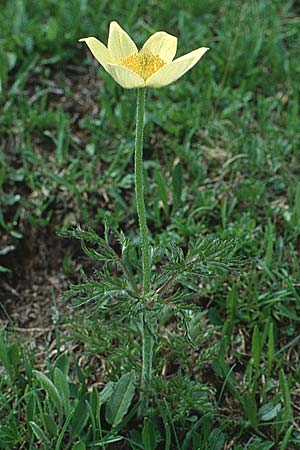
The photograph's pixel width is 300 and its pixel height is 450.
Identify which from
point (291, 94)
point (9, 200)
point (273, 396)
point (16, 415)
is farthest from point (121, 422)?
point (291, 94)

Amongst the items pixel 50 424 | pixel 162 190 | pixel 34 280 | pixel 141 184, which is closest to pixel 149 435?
pixel 50 424

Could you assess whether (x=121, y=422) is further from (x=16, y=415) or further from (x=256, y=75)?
(x=256, y=75)

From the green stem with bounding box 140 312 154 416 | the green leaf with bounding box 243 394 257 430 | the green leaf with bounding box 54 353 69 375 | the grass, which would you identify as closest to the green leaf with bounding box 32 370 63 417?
the grass

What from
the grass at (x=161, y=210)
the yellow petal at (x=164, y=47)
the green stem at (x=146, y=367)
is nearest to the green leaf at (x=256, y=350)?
the grass at (x=161, y=210)

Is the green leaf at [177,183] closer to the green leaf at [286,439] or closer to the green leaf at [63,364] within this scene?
the green leaf at [63,364]

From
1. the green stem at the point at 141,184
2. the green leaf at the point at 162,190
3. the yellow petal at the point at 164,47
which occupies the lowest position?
the green leaf at the point at 162,190

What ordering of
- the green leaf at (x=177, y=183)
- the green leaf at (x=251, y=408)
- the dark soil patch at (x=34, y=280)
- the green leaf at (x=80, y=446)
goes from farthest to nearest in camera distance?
the green leaf at (x=177, y=183) < the dark soil patch at (x=34, y=280) < the green leaf at (x=251, y=408) < the green leaf at (x=80, y=446)
